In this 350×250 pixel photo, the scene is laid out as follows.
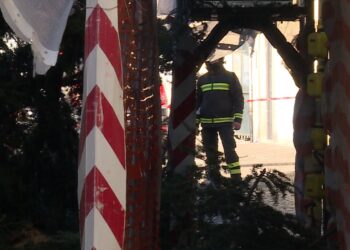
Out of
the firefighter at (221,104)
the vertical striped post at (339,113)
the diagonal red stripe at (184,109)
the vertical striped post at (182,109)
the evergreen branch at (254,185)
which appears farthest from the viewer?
the firefighter at (221,104)

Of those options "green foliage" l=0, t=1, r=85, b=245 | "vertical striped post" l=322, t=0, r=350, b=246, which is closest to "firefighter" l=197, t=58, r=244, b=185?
"green foliage" l=0, t=1, r=85, b=245

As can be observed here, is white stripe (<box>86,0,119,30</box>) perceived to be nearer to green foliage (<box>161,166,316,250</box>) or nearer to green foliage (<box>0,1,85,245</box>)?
green foliage (<box>161,166,316,250</box>)

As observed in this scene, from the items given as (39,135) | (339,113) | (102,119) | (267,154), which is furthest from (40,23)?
(267,154)

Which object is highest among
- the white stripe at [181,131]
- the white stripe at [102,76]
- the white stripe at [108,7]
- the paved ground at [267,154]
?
the paved ground at [267,154]

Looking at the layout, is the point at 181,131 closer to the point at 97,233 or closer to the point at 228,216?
the point at 228,216

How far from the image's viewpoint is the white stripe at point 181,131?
5.99 m

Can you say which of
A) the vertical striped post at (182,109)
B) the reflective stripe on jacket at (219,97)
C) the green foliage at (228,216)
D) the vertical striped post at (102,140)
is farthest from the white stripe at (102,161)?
the reflective stripe on jacket at (219,97)

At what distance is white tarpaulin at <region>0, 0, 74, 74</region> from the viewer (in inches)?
128

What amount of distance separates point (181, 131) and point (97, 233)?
306 centimetres

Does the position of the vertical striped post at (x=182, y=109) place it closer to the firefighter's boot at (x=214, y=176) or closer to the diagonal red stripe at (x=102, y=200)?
the firefighter's boot at (x=214, y=176)

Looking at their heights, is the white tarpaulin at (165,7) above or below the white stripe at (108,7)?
above

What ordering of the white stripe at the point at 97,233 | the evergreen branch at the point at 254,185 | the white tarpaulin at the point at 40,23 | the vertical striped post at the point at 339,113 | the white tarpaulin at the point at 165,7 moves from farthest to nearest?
the white tarpaulin at the point at 165,7
the evergreen branch at the point at 254,185
the vertical striped post at the point at 339,113
the white tarpaulin at the point at 40,23
the white stripe at the point at 97,233

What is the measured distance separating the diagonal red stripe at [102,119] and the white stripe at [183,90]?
2919 millimetres

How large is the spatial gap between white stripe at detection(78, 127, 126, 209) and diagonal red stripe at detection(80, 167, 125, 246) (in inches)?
0.8
